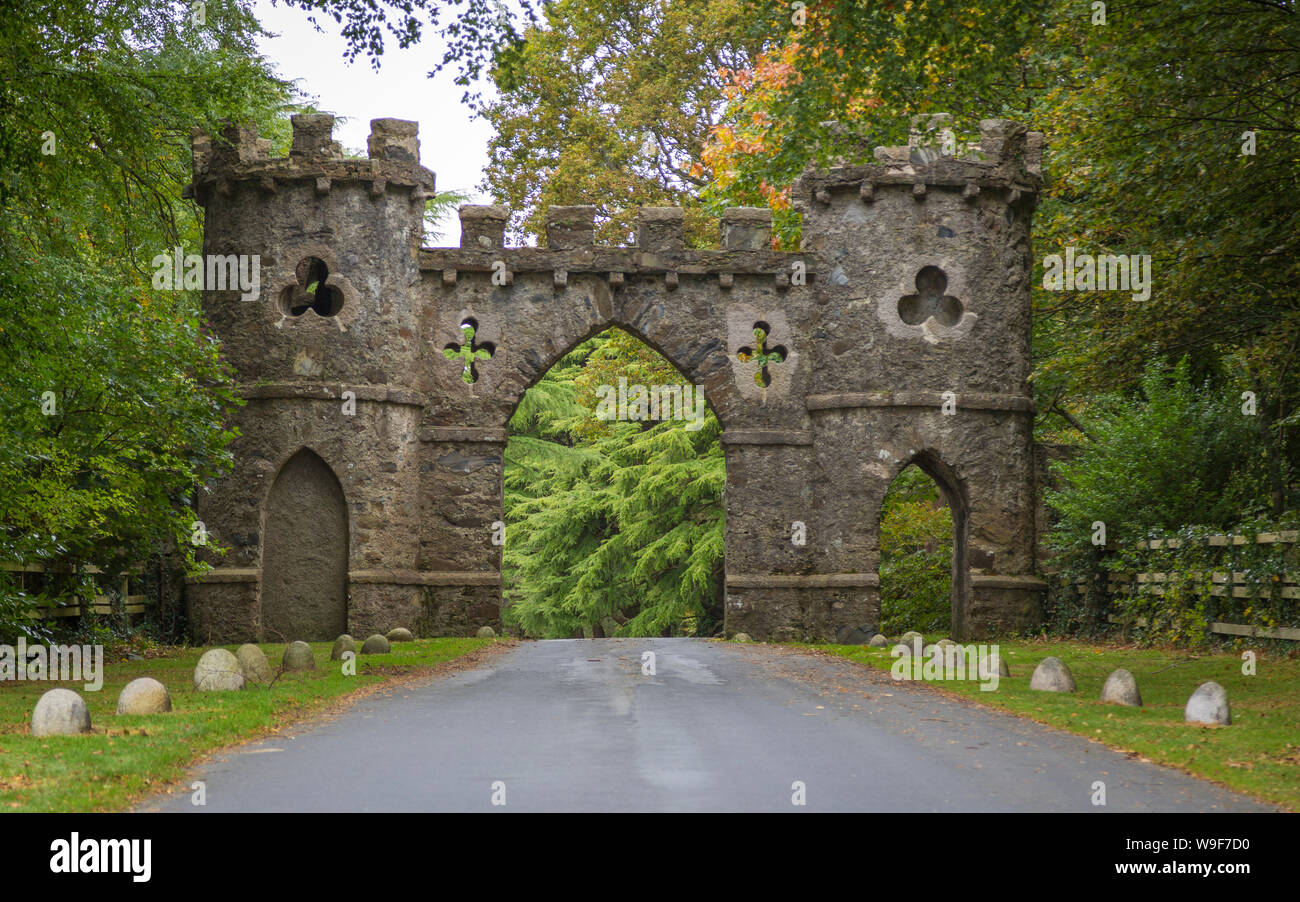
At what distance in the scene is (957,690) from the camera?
13.1 m

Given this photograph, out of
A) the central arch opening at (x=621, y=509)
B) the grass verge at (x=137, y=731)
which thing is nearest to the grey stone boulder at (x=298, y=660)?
the grass verge at (x=137, y=731)

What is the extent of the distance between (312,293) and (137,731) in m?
13.0

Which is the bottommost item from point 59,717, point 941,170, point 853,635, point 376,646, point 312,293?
point 853,635

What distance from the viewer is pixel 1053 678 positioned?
1270 cm

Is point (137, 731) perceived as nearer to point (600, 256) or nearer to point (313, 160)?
point (313, 160)

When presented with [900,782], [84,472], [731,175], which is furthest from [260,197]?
[900,782]

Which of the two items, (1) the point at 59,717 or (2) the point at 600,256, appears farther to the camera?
(2) the point at 600,256

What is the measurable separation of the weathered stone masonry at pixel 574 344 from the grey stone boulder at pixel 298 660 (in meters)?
5.85

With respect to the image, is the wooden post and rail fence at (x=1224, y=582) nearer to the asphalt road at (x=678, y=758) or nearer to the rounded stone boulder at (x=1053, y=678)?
the rounded stone boulder at (x=1053, y=678)

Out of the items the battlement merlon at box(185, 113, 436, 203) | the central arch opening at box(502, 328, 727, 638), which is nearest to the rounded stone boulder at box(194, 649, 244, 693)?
the battlement merlon at box(185, 113, 436, 203)

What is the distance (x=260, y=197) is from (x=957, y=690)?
1309 cm

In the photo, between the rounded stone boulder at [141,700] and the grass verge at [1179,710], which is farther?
the rounded stone boulder at [141,700]

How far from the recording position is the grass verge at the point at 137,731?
7305 millimetres

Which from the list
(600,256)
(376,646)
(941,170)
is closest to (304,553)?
(376,646)
